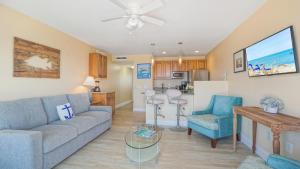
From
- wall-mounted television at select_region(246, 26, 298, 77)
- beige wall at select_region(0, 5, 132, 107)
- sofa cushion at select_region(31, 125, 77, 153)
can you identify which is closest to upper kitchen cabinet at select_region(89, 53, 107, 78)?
beige wall at select_region(0, 5, 132, 107)

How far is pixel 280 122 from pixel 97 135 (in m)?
3.11

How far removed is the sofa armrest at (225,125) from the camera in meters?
3.04

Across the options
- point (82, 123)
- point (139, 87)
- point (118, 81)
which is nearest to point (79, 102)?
point (82, 123)

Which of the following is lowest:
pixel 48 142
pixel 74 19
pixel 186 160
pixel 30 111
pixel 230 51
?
pixel 186 160

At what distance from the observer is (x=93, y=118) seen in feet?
10.7

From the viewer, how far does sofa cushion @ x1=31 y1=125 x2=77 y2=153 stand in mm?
2091

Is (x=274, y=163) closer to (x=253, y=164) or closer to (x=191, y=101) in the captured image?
(x=253, y=164)

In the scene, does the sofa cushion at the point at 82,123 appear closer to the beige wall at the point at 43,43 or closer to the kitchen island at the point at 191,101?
the beige wall at the point at 43,43

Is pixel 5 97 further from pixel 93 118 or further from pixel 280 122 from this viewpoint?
pixel 280 122

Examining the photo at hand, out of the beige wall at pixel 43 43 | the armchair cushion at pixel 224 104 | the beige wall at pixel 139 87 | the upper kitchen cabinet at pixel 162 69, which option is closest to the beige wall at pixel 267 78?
the armchair cushion at pixel 224 104

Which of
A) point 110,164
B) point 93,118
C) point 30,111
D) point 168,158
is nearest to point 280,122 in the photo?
point 168,158

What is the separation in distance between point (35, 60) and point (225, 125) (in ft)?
12.8

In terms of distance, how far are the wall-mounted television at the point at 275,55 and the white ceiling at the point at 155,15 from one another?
70 centimetres

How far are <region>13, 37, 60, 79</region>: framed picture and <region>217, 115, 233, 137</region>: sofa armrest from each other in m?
3.64
